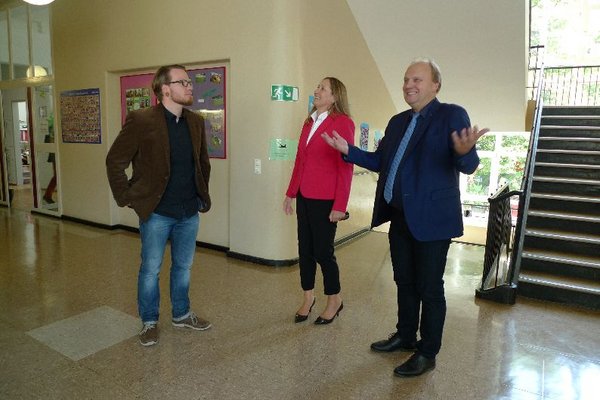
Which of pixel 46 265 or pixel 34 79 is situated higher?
pixel 34 79

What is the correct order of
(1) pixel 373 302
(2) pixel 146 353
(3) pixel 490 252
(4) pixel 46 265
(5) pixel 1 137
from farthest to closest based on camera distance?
(5) pixel 1 137 → (4) pixel 46 265 → (3) pixel 490 252 → (1) pixel 373 302 → (2) pixel 146 353

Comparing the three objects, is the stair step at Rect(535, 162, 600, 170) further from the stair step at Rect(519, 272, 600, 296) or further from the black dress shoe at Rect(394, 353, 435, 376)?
the black dress shoe at Rect(394, 353, 435, 376)

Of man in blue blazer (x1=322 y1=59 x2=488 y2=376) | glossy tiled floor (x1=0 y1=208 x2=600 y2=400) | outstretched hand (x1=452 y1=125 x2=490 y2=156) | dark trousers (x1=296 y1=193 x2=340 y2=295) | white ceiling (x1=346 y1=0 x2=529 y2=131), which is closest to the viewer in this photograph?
outstretched hand (x1=452 y1=125 x2=490 y2=156)

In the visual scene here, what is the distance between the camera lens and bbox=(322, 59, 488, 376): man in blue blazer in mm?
1925

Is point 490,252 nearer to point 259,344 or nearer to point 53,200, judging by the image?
point 259,344

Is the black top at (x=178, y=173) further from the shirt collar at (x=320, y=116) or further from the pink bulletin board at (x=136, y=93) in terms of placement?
the pink bulletin board at (x=136, y=93)

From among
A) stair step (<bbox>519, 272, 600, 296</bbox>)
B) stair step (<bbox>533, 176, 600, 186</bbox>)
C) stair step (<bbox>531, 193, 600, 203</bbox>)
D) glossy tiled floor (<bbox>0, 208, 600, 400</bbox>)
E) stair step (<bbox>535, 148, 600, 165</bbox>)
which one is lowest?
glossy tiled floor (<bbox>0, 208, 600, 400</bbox>)

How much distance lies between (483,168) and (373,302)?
44.0ft

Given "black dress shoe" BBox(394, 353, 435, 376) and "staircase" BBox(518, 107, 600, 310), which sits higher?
"staircase" BBox(518, 107, 600, 310)

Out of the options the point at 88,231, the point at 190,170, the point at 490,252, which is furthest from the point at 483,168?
the point at 190,170

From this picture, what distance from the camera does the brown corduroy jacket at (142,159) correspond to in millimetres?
2217

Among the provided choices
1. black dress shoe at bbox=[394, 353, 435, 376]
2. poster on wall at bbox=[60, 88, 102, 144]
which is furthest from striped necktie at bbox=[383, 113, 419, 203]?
poster on wall at bbox=[60, 88, 102, 144]

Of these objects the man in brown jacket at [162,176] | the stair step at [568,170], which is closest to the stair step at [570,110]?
the stair step at [568,170]

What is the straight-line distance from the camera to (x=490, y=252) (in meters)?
3.56
